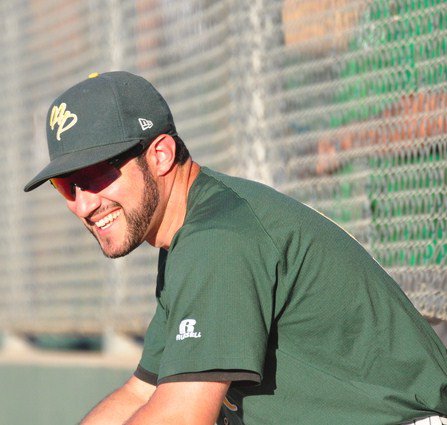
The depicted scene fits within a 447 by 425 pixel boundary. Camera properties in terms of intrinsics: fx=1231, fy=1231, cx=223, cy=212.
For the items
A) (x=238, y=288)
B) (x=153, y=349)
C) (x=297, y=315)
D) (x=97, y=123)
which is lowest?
(x=153, y=349)

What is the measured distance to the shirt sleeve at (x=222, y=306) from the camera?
2852 millimetres

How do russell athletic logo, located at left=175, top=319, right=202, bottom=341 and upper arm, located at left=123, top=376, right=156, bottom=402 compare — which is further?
upper arm, located at left=123, top=376, right=156, bottom=402

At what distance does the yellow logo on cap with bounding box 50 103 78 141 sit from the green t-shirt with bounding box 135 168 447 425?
38 cm

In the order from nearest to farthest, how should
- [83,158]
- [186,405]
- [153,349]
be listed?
[186,405] < [83,158] < [153,349]

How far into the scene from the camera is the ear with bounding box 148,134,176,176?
3293mm

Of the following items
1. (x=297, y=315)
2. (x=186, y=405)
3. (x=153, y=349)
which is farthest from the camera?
(x=153, y=349)

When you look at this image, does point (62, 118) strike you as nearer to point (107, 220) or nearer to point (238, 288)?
point (107, 220)

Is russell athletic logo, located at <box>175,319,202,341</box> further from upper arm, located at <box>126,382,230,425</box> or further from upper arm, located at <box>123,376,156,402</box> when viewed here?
upper arm, located at <box>123,376,156,402</box>

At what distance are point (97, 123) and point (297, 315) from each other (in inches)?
28.4

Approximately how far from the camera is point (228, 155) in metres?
5.11

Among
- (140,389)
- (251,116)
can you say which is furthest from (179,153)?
(251,116)

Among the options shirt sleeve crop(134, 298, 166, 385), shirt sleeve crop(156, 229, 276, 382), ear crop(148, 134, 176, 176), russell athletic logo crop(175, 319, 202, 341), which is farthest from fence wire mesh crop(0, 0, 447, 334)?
russell athletic logo crop(175, 319, 202, 341)

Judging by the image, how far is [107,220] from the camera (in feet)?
10.8

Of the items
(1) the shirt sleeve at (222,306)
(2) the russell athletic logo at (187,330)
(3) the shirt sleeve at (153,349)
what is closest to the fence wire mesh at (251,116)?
(3) the shirt sleeve at (153,349)
